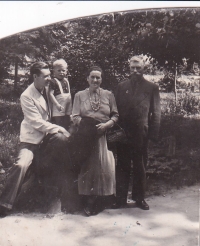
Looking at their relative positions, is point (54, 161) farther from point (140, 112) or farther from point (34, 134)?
point (140, 112)

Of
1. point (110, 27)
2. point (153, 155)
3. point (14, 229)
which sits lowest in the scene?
point (14, 229)

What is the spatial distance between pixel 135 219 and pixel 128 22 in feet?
4.62

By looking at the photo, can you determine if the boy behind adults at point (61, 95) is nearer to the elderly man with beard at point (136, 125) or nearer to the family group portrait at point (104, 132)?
the family group portrait at point (104, 132)

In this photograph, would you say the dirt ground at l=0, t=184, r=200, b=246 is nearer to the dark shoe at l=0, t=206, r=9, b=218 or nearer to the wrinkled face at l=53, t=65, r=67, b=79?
the dark shoe at l=0, t=206, r=9, b=218

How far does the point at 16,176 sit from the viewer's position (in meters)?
2.65

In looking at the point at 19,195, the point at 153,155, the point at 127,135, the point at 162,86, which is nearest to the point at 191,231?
the point at 153,155

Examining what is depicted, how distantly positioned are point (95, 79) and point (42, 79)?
404mm

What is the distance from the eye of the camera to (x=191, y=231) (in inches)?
96.0

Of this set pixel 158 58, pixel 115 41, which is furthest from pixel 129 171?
pixel 115 41

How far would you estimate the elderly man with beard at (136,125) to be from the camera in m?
2.57

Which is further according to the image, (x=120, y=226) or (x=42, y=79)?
(x=42, y=79)

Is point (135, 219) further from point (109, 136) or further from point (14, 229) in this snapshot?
point (14, 229)

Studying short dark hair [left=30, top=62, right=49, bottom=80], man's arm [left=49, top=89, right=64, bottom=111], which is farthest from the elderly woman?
short dark hair [left=30, top=62, right=49, bottom=80]

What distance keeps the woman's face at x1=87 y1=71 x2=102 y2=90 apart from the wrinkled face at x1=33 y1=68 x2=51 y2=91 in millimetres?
319
